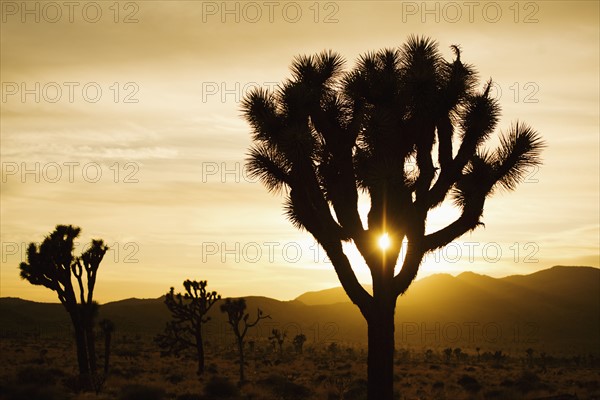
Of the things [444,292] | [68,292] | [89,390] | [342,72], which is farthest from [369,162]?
[444,292]

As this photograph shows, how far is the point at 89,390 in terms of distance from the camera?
21.3m

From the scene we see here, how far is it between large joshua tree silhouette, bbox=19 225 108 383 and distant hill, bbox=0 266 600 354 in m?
64.4

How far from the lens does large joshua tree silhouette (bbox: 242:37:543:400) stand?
554 inches

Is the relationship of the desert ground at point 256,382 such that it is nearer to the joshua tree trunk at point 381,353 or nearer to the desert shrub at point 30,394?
the desert shrub at point 30,394

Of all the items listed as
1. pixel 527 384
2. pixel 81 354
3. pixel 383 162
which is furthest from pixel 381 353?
pixel 81 354

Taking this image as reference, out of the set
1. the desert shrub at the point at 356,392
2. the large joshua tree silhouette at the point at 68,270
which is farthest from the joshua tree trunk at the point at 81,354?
the desert shrub at the point at 356,392

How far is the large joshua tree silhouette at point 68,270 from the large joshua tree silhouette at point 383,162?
12614 millimetres

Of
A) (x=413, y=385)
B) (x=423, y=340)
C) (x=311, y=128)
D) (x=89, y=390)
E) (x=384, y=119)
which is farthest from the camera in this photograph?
(x=423, y=340)

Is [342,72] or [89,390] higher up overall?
[342,72]

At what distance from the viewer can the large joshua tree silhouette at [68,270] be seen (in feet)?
78.1

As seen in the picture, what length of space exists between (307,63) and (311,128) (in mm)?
1873

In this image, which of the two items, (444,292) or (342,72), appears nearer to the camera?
(342,72)

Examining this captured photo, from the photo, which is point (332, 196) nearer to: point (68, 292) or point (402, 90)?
point (402, 90)

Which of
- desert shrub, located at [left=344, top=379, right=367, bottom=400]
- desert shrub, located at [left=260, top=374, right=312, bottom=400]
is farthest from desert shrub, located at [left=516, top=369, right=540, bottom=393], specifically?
desert shrub, located at [left=260, top=374, right=312, bottom=400]
